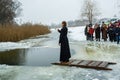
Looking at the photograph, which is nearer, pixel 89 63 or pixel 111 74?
pixel 111 74

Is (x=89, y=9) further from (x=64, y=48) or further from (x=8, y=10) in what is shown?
(x=64, y=48)

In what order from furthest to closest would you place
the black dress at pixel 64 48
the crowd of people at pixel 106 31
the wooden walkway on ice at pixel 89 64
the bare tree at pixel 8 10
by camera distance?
the bare tree at pixel 8 10 → the crowd of people at pixel 106 31 → the black dress at pixel 64 48 → the wooden walkway on ice at pixel 89 64

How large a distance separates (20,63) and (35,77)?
3917mm

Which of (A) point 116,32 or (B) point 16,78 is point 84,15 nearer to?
(A) point 116,32

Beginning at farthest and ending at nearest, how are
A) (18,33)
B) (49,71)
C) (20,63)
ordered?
(18,33) < (20,63) < (49,71)

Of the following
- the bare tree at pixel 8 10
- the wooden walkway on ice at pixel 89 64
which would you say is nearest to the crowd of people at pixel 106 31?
the wooden walkway on ice at pixel 89 64

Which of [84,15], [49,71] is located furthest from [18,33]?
[84,15]

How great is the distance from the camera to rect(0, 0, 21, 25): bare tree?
5934cm

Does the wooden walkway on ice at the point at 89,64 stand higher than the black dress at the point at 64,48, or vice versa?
the black dress at the point at 64,48

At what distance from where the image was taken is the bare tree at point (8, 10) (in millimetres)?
59344

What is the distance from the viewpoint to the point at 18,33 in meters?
33.2

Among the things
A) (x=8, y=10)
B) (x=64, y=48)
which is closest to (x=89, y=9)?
(x=8, y=10)

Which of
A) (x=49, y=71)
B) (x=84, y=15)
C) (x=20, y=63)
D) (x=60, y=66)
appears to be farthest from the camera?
(x=84, y=15)

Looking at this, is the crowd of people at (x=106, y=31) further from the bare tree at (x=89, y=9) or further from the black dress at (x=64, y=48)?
the bare tree at (x=89, y=9)
